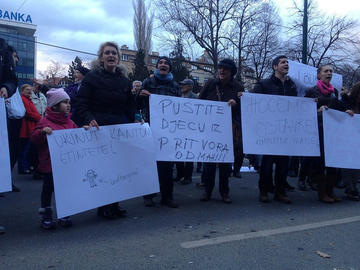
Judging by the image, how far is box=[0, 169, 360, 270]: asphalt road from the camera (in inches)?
111

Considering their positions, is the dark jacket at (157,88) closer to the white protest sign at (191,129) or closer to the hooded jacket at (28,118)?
the white protest sign at (191,129)

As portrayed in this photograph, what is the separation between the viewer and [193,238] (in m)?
3.36

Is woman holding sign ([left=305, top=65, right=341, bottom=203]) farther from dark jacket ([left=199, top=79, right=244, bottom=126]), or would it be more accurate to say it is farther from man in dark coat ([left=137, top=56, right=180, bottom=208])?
man in dark coat ([left=137, top=56, right=180, bottom=208])

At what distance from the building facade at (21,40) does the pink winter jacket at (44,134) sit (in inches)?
2431

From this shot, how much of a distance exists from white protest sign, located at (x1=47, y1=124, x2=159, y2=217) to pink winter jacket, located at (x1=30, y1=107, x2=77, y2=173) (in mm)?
182

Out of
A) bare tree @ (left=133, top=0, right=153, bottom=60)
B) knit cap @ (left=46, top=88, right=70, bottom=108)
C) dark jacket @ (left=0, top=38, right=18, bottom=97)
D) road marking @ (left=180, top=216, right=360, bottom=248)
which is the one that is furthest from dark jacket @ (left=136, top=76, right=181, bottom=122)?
bare tree @ (left=133, top=0, right=153, bottom=60)

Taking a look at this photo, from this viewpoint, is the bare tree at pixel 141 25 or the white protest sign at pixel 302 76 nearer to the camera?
the white protest sign at pixel 302 76

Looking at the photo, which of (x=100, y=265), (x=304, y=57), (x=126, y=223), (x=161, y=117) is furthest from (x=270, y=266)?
(x=304, y=57)

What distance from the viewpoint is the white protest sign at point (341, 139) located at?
4824 mm

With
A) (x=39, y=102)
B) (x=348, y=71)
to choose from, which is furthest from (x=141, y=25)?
(x=39, y=102)

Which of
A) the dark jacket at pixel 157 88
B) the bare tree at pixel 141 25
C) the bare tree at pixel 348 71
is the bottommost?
the dark jacket at pixel 157 88

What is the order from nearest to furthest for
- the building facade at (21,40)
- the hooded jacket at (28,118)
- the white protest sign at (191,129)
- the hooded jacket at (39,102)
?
1. the white protest sign at (191,129)
2. the hooded jacket at (28,118)
3. the hooded jacket at (39,102)
4. the building facade at (21,40)

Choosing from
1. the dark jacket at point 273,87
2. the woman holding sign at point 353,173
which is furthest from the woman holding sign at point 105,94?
the woman holding sign at point 353,173

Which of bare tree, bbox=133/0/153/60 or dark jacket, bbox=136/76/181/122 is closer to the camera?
dark jacket, bbox=136/76/181/122
